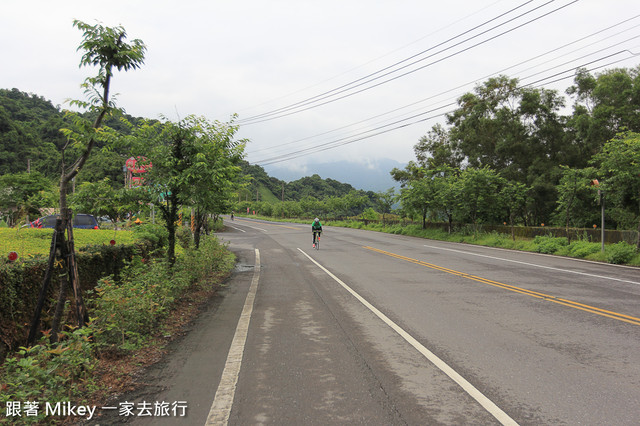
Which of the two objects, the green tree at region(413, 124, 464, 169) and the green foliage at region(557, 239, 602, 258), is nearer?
the green foliage at region(557, 239, 602, 258)

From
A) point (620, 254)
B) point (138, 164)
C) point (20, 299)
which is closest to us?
point (20, 299)

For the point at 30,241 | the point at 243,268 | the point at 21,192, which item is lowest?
the point at 243,268

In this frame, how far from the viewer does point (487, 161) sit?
35.6 metres

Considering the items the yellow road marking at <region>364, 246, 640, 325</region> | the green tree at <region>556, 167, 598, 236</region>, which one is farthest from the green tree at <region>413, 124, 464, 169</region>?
the yellow road marking at <region>364, 246, 640, 325</region>

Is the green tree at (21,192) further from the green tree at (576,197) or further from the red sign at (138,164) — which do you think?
the green tree at (576,197)

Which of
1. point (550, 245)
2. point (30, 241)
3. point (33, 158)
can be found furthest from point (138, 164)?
point (33, 158)

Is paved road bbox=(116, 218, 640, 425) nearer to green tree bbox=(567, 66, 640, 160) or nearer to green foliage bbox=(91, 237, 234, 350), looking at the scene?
green foliage bbox=(91, 237, 234, 350)

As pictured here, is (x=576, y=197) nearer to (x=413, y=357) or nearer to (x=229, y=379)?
(x=413, y=357)

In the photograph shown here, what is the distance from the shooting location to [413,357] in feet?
15.4

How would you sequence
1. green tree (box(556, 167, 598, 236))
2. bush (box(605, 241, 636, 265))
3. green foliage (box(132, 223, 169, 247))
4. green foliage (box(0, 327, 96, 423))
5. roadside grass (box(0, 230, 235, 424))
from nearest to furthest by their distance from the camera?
green foliage (box(0, 327, 96, 423)), roadside grass (box(0, 230, 235, 424)), green foliage (box(132, 223, 169, 247)), bush (box(605, 241, 636, 265)), green tree (box(556, 167, 598, 236))

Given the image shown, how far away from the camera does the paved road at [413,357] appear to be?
11.2 ft

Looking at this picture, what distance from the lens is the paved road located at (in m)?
3.40

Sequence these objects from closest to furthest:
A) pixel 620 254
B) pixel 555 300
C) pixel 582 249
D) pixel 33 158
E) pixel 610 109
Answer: pixel 555 300, pixel 620 254, pixel 582 249, pixel 610 109, pixel 33 158

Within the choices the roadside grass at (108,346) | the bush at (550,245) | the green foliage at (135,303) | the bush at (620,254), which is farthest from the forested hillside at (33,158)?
the bush at (550,245)
